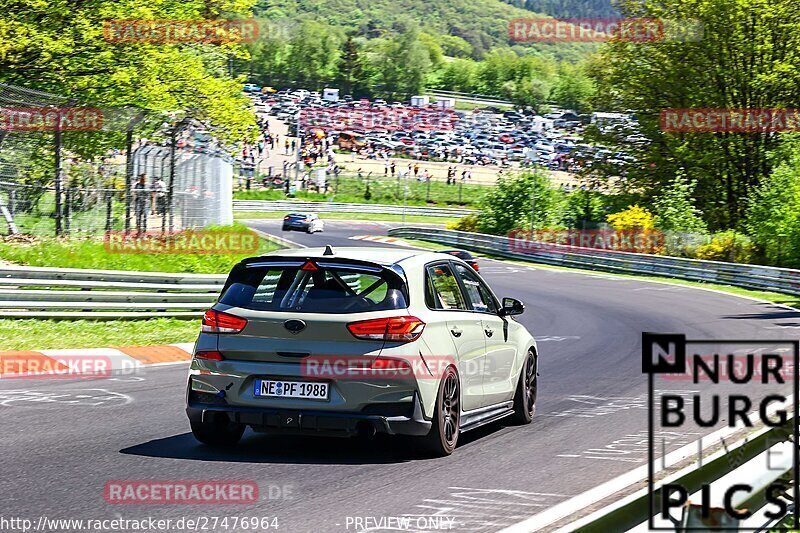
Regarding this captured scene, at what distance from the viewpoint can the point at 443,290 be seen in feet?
30.0

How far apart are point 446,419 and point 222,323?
6.02ft

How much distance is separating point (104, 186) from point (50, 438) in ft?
48.2

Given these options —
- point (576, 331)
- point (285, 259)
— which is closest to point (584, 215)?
point (576, 331)

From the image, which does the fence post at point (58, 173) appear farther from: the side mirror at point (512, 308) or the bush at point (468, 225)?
the bush at point (468, 225)

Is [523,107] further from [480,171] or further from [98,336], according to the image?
[98,336]

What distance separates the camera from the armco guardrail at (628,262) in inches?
1607

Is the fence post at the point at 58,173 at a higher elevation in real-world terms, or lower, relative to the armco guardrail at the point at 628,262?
higher

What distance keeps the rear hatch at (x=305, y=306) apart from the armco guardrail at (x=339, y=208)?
71.5 m

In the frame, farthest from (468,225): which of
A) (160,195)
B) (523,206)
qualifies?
(160,195)

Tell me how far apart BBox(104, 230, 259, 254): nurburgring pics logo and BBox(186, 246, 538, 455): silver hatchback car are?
14.5 meters

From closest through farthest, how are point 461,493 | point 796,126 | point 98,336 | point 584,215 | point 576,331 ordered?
point 461,493 < point 98,336 < point 576,331 < point 796,126 < point 584,215

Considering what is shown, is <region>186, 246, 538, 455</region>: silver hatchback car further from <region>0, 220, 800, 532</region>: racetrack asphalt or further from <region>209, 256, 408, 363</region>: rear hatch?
<region>0, 220, 800, 532</region>: racetrack asphalt

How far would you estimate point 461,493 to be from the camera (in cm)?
729

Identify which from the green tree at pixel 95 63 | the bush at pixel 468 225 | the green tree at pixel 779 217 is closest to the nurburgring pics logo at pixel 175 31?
the green tree at pixel 95 63
